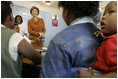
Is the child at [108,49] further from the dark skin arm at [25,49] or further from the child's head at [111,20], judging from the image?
the dark skin arm at [25,49]

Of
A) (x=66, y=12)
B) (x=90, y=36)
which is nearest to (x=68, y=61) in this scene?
(x=90, y=36)

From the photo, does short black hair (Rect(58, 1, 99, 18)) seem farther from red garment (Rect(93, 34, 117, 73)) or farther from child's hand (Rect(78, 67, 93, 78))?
child's hand (Rect(78, 67, 93, 78))

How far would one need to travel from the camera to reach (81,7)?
0.82 meters

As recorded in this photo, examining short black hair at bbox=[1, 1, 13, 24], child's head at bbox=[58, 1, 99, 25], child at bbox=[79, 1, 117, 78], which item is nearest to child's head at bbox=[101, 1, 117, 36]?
child at bbox=[79, 1, 117, 78]

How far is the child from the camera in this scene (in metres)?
0.69

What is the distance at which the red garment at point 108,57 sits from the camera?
68cm

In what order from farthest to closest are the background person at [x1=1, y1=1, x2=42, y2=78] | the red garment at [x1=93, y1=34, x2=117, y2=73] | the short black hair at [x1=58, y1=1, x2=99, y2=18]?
1. the background person at [x1=1, y1=1, x2=42, y2=78]
2. the short black hair at [x1=58, y1=1, x2=99, y2=18]
3. the red garment at [x1=93, y1=34, x2=117, y2=73]

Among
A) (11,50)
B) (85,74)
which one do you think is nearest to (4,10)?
(11,50)

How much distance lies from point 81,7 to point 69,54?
1.00ft

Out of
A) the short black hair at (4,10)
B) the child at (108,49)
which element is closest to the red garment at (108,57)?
the child at (108,49)

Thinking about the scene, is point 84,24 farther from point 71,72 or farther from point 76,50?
point 71,72

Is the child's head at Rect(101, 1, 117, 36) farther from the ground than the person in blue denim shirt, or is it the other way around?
the child's head at Rect(101, 1, 117, 36)

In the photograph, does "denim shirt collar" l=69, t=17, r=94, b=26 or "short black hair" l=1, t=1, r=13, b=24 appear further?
"short black hair" l=1, t=1, r=13, b=24

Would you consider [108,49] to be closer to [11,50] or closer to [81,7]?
[81,7]
